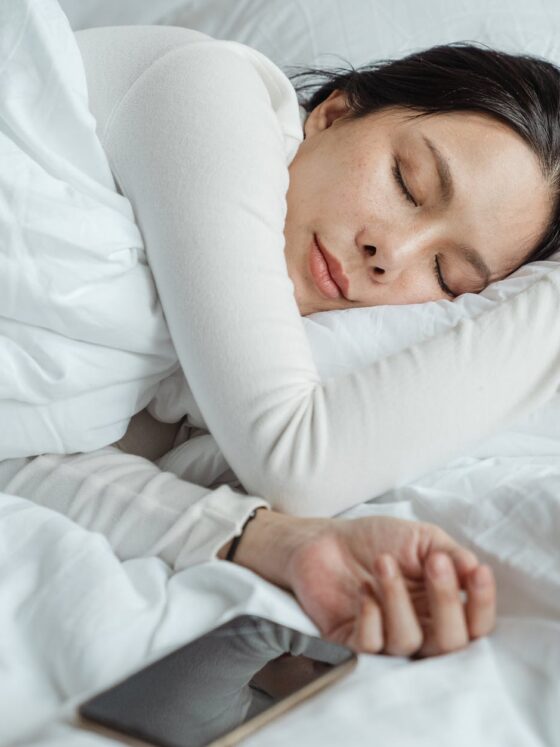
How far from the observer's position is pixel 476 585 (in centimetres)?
75

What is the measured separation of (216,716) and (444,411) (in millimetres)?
406

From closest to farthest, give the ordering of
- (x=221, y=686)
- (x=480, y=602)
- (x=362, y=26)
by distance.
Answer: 1. (x=221, y=686)
2. (x=480, y=602)
3. (x=362, y=26)

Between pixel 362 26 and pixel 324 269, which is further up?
pixel 362 26

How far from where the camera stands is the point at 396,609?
0.73 meters

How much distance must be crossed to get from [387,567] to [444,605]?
0.05 meters

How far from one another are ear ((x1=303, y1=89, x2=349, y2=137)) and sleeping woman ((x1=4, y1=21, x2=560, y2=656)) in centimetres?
7

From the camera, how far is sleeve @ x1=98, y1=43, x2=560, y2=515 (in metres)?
0.90

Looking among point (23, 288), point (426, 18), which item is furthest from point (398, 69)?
point (23, 288)

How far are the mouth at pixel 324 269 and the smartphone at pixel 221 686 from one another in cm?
50

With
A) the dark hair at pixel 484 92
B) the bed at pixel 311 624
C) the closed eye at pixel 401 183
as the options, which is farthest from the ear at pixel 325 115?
the bed at pixel 311 624

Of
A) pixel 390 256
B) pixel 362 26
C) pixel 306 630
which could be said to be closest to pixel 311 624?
pixel 306 630

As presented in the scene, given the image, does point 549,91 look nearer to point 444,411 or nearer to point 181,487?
point 444,411

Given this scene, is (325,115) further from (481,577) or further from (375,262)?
(481,577)

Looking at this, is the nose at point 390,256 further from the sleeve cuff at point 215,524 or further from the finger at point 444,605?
the finger at point 444,605
